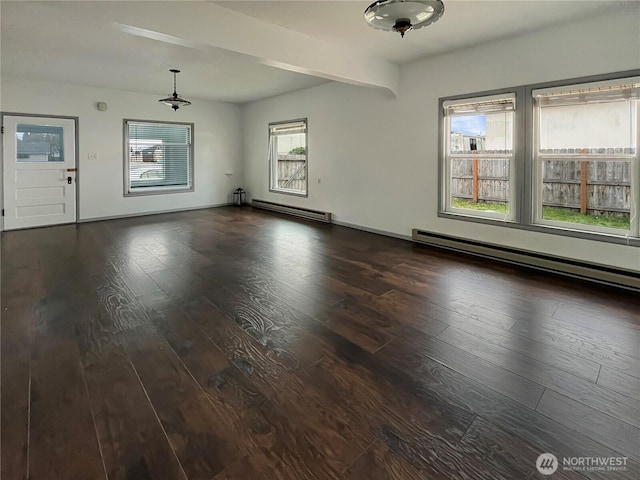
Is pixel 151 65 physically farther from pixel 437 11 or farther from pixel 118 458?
pixel 118 458

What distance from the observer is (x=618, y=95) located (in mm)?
3619

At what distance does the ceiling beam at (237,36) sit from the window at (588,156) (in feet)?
7.77

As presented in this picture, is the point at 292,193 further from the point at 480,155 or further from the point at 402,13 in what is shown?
the point at 402,13

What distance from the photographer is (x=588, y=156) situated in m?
3.89

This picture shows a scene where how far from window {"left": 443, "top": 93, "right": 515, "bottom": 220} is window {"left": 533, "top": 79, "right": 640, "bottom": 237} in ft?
1.17

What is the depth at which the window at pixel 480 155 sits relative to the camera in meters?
4.51

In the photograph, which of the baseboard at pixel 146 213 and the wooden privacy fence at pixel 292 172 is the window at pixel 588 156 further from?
the baseboard at pixel 146 213

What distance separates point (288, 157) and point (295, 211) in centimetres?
134

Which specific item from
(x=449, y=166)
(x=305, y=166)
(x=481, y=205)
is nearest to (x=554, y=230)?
(x=481, y=205)

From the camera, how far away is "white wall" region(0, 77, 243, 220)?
21.7 ft

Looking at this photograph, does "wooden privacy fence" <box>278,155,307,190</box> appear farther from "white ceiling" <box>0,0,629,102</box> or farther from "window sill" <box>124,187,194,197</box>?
"window sill" <box>124,187,194,197</box>

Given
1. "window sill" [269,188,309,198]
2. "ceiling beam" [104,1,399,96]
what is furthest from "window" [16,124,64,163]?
"ceiling beam" [104,1,399,96]

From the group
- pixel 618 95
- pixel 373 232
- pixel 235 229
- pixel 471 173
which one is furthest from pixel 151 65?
pixel 618 95

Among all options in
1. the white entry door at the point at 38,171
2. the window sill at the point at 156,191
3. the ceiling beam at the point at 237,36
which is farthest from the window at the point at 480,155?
the white entry door at the point at 38,171
